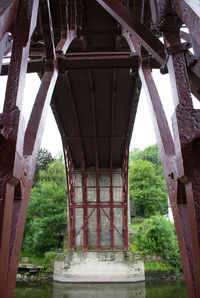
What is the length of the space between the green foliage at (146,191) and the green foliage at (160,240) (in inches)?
323

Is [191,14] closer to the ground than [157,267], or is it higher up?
higher up

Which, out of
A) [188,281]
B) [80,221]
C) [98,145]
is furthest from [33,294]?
[188,281]

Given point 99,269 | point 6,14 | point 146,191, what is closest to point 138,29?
point 6,14

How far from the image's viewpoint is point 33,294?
14883mm

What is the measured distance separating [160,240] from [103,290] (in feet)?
20.0

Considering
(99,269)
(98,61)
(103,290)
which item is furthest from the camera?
→ (99,269)

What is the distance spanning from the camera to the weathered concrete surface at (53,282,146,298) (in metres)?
14.7

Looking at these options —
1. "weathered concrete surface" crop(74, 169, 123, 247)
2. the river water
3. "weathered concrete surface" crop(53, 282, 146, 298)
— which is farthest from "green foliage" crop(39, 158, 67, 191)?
"weathered concrete surface" crop(53, 282, 146, 298)

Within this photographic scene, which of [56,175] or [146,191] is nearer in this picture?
[56,175]

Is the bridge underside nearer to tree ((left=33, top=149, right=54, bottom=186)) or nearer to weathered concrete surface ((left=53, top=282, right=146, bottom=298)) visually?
weathered concrete surface ((left=53, top=282, right=146, bottom=298))

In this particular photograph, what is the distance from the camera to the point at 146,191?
30.0 meters

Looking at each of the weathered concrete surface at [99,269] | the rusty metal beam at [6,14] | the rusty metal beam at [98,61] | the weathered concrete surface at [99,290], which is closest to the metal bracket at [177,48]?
the rusty metal beam at [6,14]

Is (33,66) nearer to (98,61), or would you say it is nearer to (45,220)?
(98,61)

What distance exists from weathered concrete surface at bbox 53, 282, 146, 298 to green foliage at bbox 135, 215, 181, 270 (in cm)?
325
